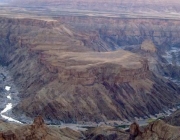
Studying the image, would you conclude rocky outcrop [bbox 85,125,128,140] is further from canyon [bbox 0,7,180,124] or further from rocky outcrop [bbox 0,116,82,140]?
canyon [bbox 0,7,180,124]

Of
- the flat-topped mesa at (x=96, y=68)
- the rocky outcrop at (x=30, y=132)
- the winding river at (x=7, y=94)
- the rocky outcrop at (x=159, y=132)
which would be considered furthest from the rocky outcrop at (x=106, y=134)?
the flat-topped mesa at (x=96, y=68)

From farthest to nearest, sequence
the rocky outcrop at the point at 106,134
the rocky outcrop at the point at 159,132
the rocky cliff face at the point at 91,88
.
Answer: the rocky cliff face at the point at 91,88 → the rocky outcrop at the point at 106,134 → the rocky outcrop at the point at 159,132

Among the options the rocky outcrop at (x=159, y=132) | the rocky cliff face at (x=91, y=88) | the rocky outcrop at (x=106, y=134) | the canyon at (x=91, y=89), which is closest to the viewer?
the rocky outcrop at (x=159, y=132)

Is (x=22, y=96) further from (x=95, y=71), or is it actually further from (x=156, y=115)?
(x=156, y=115)

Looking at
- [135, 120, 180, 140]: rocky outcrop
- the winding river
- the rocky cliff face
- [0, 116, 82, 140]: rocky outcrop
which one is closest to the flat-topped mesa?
the rocky cliff face

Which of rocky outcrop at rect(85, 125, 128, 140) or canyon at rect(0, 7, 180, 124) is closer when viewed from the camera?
rocky outcrop at rect(85, 125, 128, 140)

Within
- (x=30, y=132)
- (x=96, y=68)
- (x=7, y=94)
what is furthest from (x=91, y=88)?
(x=30, y=132)

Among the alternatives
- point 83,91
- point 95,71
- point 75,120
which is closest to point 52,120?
point 75,120

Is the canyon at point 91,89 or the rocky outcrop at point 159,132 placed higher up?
the rocky outcrop at point 159,132

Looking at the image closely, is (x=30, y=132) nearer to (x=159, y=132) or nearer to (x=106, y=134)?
(x=106, y=134)

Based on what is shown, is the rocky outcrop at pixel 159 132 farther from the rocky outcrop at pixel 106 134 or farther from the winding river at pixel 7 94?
the winding river at pixel 7 94
